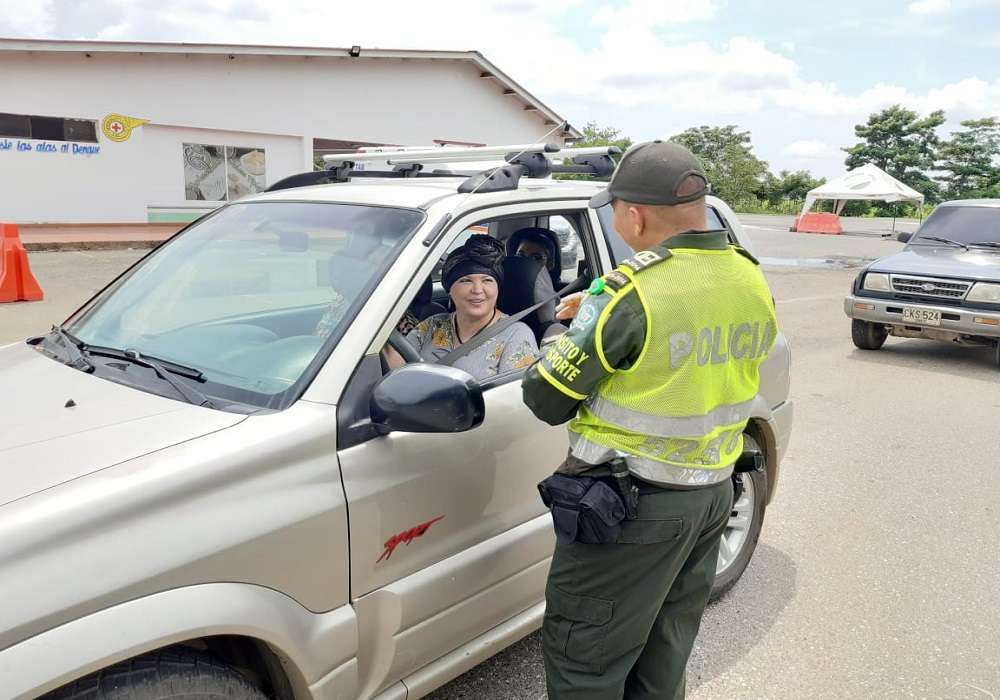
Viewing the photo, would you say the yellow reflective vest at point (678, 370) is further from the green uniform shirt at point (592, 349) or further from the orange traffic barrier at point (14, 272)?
the orange traffic barrier at point (14, 272)

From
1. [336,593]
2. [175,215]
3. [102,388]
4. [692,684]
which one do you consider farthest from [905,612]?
[175,215]

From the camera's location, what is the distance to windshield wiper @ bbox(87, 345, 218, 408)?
2100mm

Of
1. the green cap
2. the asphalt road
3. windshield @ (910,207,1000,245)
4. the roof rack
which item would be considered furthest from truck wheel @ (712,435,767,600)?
windshield @ (910,207,1000,245)

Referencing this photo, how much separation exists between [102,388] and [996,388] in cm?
844

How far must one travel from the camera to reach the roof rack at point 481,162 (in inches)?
109

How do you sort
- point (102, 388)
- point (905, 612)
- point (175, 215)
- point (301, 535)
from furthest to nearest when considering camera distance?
point (175, 215)
point (905, 612)
point (102, 388)
point (301, 535)

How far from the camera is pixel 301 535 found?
6.26 ft

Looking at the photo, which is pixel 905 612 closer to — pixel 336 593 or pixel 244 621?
pixel 336 593

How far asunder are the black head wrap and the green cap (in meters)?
1.18

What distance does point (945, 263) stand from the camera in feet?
29.4

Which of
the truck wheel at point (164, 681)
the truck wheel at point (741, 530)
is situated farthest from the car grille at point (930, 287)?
the truck wheel at point (164, 681)

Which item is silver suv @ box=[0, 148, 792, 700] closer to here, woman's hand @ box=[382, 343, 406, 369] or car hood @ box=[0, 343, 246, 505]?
car hood @ box=[0, 343, 246, 505]

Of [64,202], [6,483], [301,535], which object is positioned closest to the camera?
[6,483]

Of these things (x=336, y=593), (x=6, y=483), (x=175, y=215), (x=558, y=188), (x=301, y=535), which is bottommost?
(x=175, y=215)
